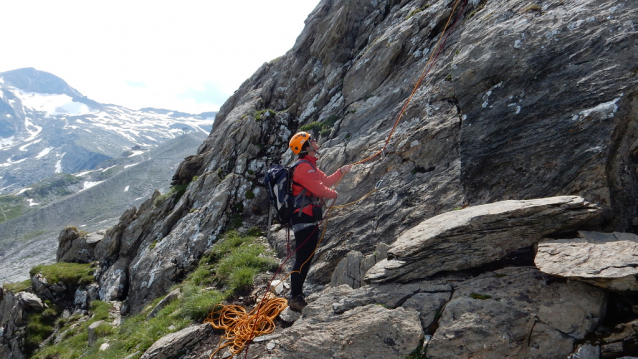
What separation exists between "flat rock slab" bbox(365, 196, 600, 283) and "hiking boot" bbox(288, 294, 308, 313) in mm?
2434

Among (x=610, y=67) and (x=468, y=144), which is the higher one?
(x=610, y=67)

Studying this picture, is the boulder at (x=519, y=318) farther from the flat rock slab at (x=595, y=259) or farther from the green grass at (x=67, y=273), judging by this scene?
the green grass at (x=67, y=273)

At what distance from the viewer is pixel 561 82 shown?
8508 mm

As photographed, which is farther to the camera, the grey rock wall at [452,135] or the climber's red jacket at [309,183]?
the climber's red jacket at [309,183]

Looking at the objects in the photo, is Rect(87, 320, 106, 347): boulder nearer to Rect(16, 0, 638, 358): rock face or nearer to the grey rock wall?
Rect(16, 0, 638, 358): rock face

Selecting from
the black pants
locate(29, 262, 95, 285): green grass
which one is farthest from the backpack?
locate(29, 262, 95, 285): green grass

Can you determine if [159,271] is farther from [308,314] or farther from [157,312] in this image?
[308,314]

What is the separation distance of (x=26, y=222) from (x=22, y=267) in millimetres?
78354

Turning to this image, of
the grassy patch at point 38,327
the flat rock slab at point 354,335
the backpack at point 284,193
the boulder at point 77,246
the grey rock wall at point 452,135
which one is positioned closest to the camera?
the flat rock slab at point 354,335

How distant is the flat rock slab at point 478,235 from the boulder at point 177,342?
5683 millimetres

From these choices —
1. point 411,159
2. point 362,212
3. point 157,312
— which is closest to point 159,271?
→ point 157,312

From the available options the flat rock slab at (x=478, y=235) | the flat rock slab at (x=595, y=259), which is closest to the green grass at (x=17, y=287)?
the flat rock slab at (x=478, y=235)

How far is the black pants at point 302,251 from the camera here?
30.0ft

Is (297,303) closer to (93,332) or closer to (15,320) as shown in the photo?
(93,332)
